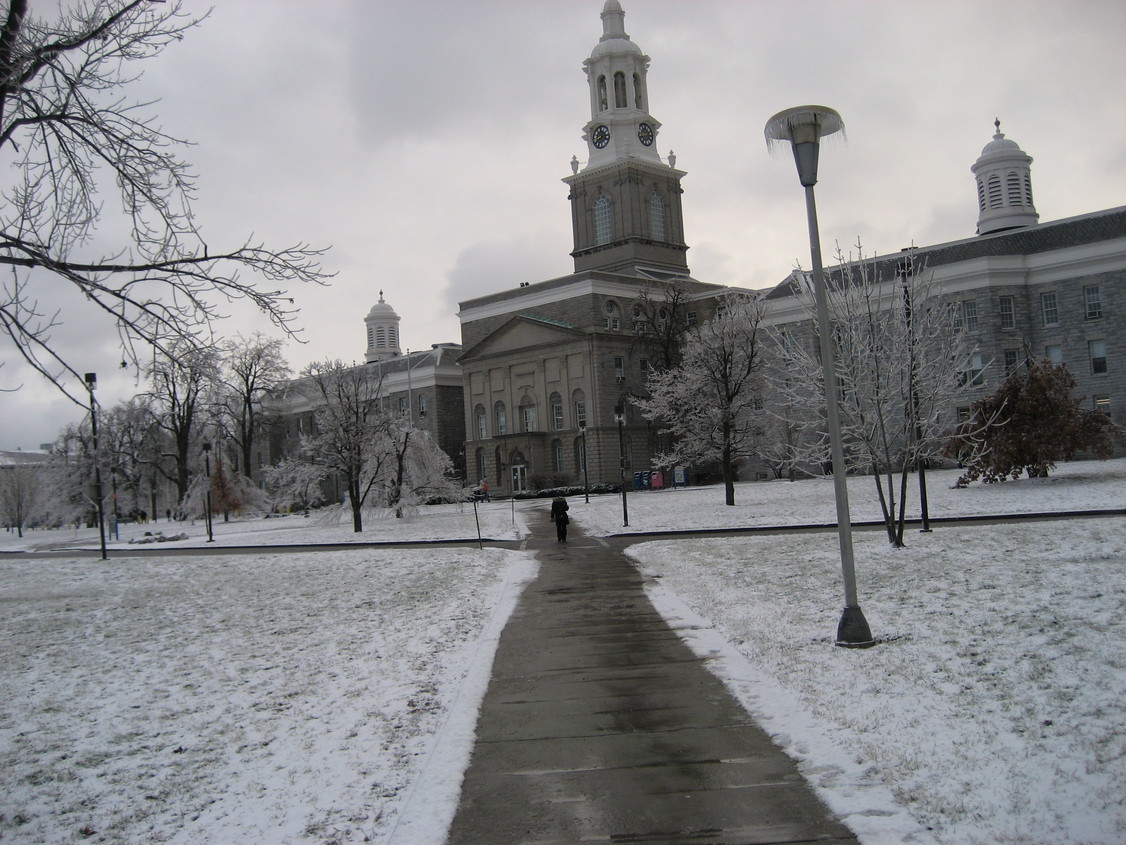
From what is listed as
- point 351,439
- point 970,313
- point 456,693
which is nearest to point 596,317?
point 970,313

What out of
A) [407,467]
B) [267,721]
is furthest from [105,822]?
[407,467]

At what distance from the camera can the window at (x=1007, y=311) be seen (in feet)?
194

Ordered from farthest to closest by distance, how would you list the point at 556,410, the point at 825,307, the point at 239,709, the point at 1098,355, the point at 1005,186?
the point at 556,410 < the point at 1005,186 < the point at 1098,355 < the point at 825,307 < the point at 239,709

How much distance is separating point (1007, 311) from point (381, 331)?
214 feet

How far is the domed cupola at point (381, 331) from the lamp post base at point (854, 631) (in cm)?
9509

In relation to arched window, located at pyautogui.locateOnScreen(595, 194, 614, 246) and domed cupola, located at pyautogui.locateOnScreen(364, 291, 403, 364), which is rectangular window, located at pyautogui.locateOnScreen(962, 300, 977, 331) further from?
domed cupola, located at pyautogui.locateOnScreen(364, 291, 403, 364)

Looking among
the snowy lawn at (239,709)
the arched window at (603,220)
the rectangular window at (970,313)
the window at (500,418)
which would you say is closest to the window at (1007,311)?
the rectangular window at (970,313)

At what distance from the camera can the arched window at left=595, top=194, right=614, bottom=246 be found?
3086 inches

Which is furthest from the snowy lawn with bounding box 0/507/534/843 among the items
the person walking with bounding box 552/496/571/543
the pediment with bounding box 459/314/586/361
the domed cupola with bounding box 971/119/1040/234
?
the domed cupola with bounding box 971/119/1040/234

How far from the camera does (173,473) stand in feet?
253

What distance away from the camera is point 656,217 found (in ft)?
259

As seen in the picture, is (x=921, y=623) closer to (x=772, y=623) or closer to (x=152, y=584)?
(x=772, y=623)

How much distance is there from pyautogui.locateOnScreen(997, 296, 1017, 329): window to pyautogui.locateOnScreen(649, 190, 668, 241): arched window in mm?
28746

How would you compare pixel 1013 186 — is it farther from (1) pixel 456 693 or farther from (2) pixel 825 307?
(1) pixel 456 693
